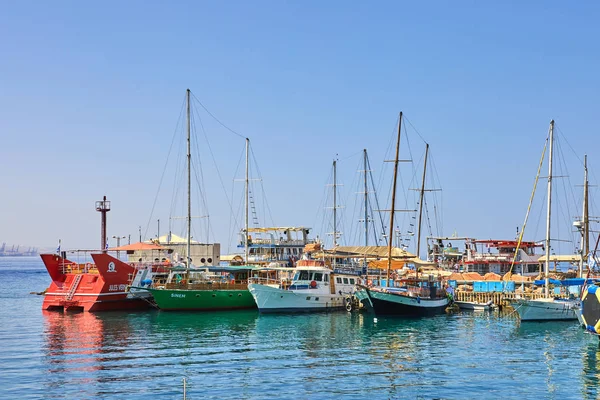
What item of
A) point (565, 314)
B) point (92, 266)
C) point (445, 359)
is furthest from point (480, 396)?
point (92, 266)

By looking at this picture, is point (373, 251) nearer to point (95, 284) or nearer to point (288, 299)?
point (288, 299)

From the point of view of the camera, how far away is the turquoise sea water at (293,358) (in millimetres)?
25625

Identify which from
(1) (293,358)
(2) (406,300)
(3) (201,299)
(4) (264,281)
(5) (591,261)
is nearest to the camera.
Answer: (1) (293,358)

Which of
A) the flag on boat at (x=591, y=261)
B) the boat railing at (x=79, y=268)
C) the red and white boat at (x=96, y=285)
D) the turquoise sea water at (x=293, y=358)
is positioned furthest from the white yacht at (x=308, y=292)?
the flag on boat at (x=591, y=261)

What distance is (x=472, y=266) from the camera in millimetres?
78500

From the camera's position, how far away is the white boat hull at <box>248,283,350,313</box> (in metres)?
53.2

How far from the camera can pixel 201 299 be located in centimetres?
5447

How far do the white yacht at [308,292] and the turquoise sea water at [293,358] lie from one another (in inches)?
139

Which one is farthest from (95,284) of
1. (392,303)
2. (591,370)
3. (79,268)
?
(591,370)

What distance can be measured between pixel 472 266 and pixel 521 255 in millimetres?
6132

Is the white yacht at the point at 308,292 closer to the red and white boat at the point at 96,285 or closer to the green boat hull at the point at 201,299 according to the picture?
the green boat hull at the point at 201,299

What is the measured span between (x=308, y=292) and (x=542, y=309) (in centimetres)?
1725

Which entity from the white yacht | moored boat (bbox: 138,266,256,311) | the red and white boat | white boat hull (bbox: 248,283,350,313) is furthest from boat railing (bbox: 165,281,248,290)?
the white yacht

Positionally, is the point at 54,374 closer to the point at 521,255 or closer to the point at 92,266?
the point at 92,266
